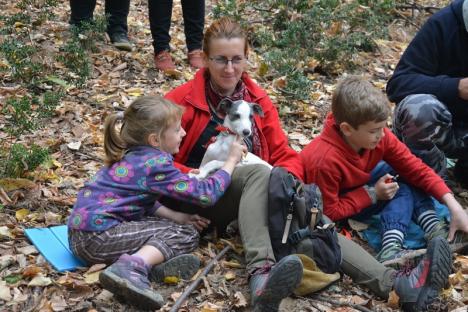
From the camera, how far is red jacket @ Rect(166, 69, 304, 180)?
3.80 meters

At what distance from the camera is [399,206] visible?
155 inches

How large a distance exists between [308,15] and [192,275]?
461cm

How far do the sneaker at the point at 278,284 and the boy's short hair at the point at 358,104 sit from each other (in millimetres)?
1272

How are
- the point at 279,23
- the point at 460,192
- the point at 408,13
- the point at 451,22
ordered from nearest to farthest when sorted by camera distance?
the point at 451,22 → the point at 460,192 → the point at 279,23 → the point at 408,13

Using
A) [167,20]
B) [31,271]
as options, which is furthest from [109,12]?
[31,271]

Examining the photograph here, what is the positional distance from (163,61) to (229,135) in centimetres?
274

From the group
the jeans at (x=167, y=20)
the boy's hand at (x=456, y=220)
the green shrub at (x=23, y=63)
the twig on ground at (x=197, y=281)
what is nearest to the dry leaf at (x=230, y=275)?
the twig on ground at (x=197, y=281)

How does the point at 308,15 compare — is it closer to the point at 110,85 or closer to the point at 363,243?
the point at 110,85

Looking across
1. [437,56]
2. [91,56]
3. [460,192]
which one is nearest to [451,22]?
[437,56]

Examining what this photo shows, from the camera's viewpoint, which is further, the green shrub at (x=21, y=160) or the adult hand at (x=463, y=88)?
the adult hand at (x=463, y=88)

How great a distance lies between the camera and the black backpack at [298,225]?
10.6 feet

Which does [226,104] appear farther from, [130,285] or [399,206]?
[130,285]

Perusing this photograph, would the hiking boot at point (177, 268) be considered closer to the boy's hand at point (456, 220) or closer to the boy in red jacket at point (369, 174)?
the boy in red jacket at point (369, 174)

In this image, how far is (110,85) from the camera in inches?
237
